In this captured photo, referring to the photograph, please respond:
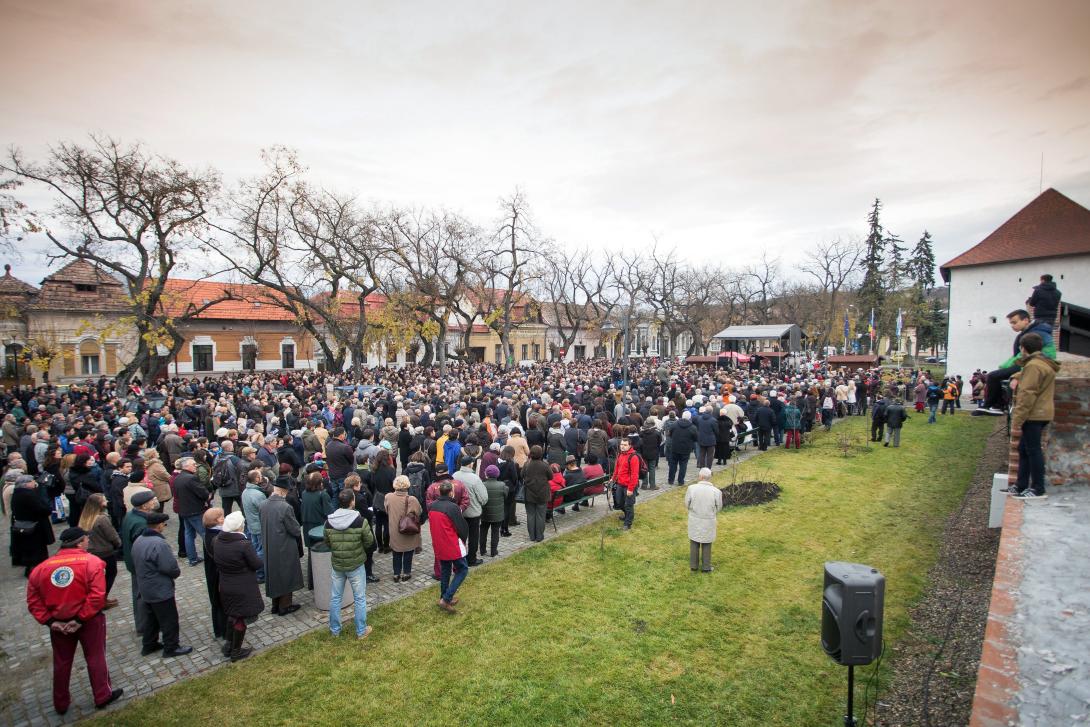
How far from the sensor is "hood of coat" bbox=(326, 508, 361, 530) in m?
5.57

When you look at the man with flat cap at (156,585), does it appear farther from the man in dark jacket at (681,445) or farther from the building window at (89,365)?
the building window at (89,365)

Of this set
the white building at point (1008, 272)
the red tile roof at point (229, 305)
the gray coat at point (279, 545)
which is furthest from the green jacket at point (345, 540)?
the red tile roof at point (229, 305)

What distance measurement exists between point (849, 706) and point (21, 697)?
7.29 m

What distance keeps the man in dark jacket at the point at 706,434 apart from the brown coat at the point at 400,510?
7.50 metres

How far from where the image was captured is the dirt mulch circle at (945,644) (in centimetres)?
424

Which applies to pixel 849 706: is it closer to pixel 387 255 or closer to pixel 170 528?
pixel 170 528

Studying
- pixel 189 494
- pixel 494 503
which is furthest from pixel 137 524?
pixel 494 503

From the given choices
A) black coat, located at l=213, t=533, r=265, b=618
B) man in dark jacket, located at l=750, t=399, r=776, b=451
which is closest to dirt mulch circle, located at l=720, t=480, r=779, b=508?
man in dark jacket, located at l=750, t=399, r=776, b=451

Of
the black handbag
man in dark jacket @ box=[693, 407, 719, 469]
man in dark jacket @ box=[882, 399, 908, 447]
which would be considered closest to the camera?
the black handbag

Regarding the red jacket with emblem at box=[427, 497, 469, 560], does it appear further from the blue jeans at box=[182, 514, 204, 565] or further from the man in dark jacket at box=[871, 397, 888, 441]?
the man in dark jacket at box=[871, 397, 888, 441]

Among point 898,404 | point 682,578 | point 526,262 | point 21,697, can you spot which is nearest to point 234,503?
point 21,697

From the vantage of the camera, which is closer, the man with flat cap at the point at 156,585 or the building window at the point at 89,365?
the man with flat cap at the point at 156,585

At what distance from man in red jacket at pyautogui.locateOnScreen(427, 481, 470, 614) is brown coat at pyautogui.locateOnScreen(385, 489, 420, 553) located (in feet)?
2.12

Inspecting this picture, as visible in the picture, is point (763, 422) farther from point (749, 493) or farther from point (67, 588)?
point (67, 588)
